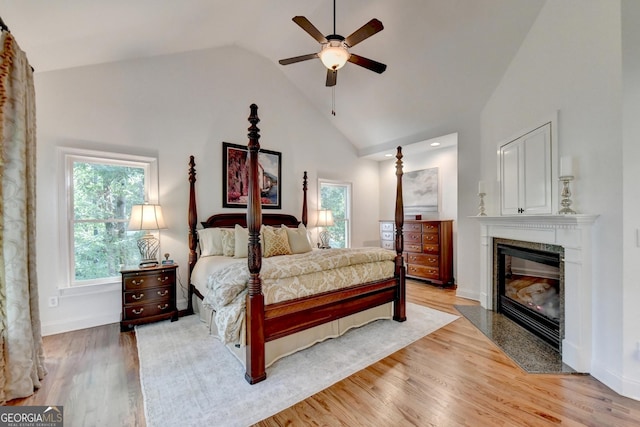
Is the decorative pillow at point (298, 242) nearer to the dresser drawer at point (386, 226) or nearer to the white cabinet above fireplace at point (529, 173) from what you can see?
the dresser drawer at point (386, 226)

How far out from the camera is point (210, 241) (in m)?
3.90

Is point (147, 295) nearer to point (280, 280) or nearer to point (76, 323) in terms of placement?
point (76, 323)

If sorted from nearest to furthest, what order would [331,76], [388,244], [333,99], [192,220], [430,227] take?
1. [331,76]
2. [192,220]
3. [430,227]
4. [333,99]
5. [388,244]

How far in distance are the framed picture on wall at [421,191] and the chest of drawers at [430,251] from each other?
22.7 inches

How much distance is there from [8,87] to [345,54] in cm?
267

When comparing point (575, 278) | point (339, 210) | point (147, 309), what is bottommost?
point (147, 309)

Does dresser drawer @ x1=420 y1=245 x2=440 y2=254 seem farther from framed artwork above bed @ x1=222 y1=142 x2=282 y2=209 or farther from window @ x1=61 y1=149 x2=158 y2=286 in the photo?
window @ x1=61 y1=149 x2=158 y2=286

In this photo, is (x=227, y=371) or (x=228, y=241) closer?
(x=227, y=371)

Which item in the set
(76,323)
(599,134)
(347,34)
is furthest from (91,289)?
(599,134)

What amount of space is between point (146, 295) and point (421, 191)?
5214 mm

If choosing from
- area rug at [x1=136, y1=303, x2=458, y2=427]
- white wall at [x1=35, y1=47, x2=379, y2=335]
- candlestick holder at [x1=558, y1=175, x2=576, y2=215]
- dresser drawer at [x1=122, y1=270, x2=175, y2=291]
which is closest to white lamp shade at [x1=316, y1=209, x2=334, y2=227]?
white wall at [x1=35, y1=47, x2=379, y2=335]

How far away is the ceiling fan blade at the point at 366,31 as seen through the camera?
2.44 meters

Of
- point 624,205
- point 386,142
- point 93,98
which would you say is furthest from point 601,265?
point 93,98

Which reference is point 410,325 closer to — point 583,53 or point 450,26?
point 583,53
